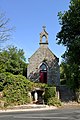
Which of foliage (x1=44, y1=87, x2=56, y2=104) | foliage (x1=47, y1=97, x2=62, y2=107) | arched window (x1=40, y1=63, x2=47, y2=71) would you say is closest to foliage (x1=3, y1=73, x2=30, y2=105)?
foliage (x1=44, y1=87, x2=56, y2=104)

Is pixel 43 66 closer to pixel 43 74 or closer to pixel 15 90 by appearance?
pixel 43 74

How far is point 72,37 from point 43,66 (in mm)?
7201

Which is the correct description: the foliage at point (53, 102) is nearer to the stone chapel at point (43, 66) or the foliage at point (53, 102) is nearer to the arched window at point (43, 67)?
the stone chapel at point (43, 66)

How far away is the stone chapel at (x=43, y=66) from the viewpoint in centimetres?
4044

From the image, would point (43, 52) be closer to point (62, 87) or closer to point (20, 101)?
point (62, 87)

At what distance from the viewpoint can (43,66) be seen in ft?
136

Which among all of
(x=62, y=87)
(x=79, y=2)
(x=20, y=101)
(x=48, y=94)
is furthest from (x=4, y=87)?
(x=79, y=2)

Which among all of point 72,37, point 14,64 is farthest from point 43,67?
point 14,64

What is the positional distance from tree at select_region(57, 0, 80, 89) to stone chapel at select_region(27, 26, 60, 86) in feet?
11.2

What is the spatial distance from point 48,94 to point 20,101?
11.7 feet

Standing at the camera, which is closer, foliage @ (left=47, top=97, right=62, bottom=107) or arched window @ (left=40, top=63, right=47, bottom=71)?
foliage @ (left=47, top=97, right=62, bottom=107)

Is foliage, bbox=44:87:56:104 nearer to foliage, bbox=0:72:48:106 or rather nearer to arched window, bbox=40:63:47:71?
foliage, bbox=0:72:48:106

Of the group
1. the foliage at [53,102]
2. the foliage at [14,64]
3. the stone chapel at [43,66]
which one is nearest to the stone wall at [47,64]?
the stone chapel at [43,66]

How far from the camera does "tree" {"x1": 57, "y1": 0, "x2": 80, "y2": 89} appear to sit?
3472 cm
